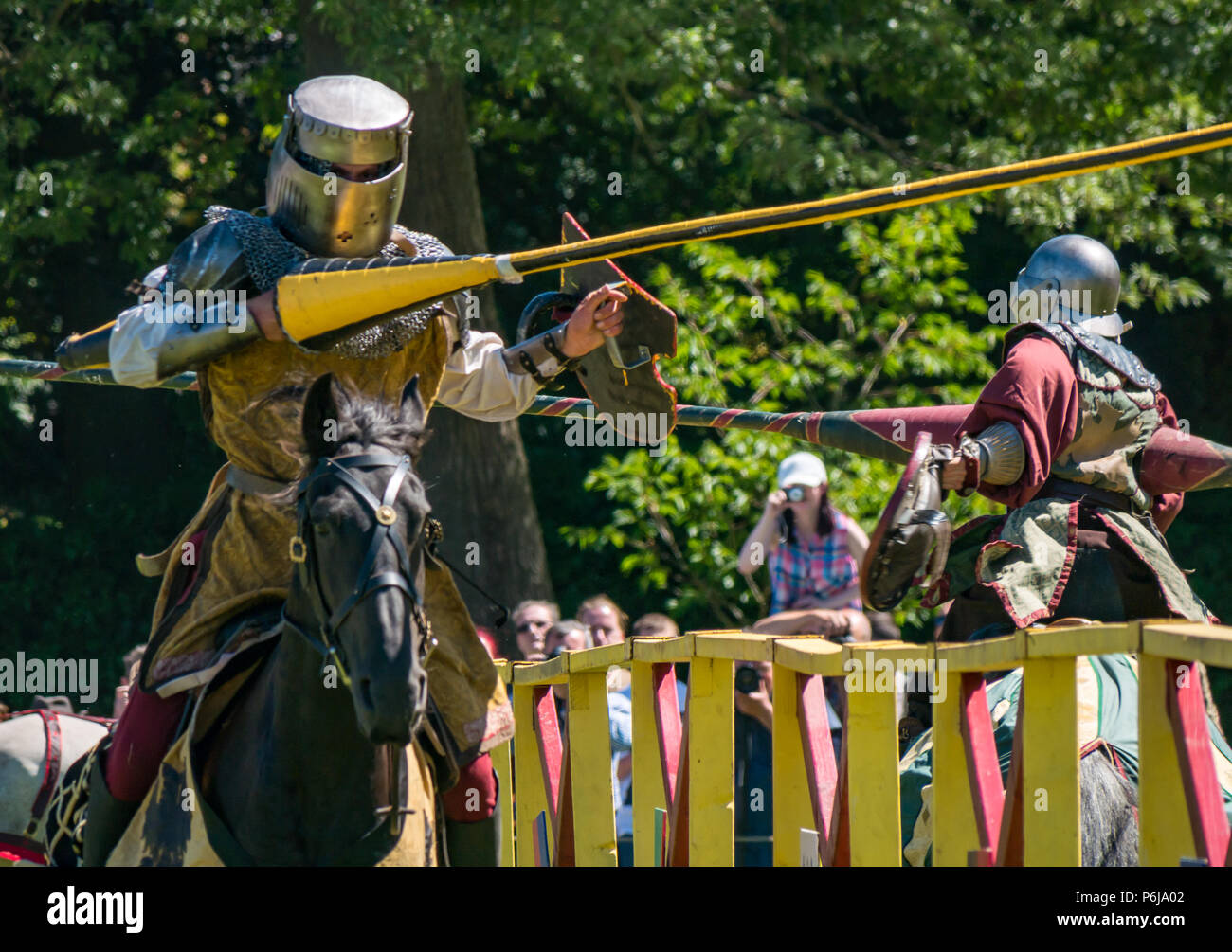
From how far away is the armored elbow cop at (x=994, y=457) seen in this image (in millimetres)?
4379

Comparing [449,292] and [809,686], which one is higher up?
[449,292]

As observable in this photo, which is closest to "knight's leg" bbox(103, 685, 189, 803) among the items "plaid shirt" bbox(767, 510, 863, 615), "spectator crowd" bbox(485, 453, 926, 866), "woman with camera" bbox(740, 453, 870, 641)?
"spectator crowd" bbox(485, 453, 926, 866)

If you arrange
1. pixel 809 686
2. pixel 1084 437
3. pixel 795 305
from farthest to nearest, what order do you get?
pixel 795 305 → pixel 1084 437 → pixel 809 686

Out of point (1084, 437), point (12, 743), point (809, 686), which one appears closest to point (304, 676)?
point (809, 686)

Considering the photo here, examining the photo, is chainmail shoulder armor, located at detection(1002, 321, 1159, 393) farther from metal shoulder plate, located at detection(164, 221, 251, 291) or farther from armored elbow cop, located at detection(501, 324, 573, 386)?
metal shoulder plate, located at detection(164, 221, 251, 291)

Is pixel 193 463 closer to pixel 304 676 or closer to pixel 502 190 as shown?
pixel 502 190

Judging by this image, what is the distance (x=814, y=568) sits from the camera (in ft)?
24.8

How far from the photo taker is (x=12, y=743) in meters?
5.83

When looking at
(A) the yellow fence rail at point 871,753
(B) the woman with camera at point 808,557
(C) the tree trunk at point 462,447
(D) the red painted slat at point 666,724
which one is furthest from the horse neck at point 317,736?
(C) the tree trunk at point 462,447

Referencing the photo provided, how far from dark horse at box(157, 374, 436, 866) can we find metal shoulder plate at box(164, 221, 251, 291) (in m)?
0.68

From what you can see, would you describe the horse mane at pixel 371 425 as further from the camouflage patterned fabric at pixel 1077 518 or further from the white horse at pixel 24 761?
the white horse at pixel 24 761

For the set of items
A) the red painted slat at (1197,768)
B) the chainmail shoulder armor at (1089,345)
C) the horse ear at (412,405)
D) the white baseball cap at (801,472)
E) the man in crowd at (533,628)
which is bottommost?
the red painted slat at (1197,768)

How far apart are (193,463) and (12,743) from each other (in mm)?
7701

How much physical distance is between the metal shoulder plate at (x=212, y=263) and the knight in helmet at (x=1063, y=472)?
184 centimetres
